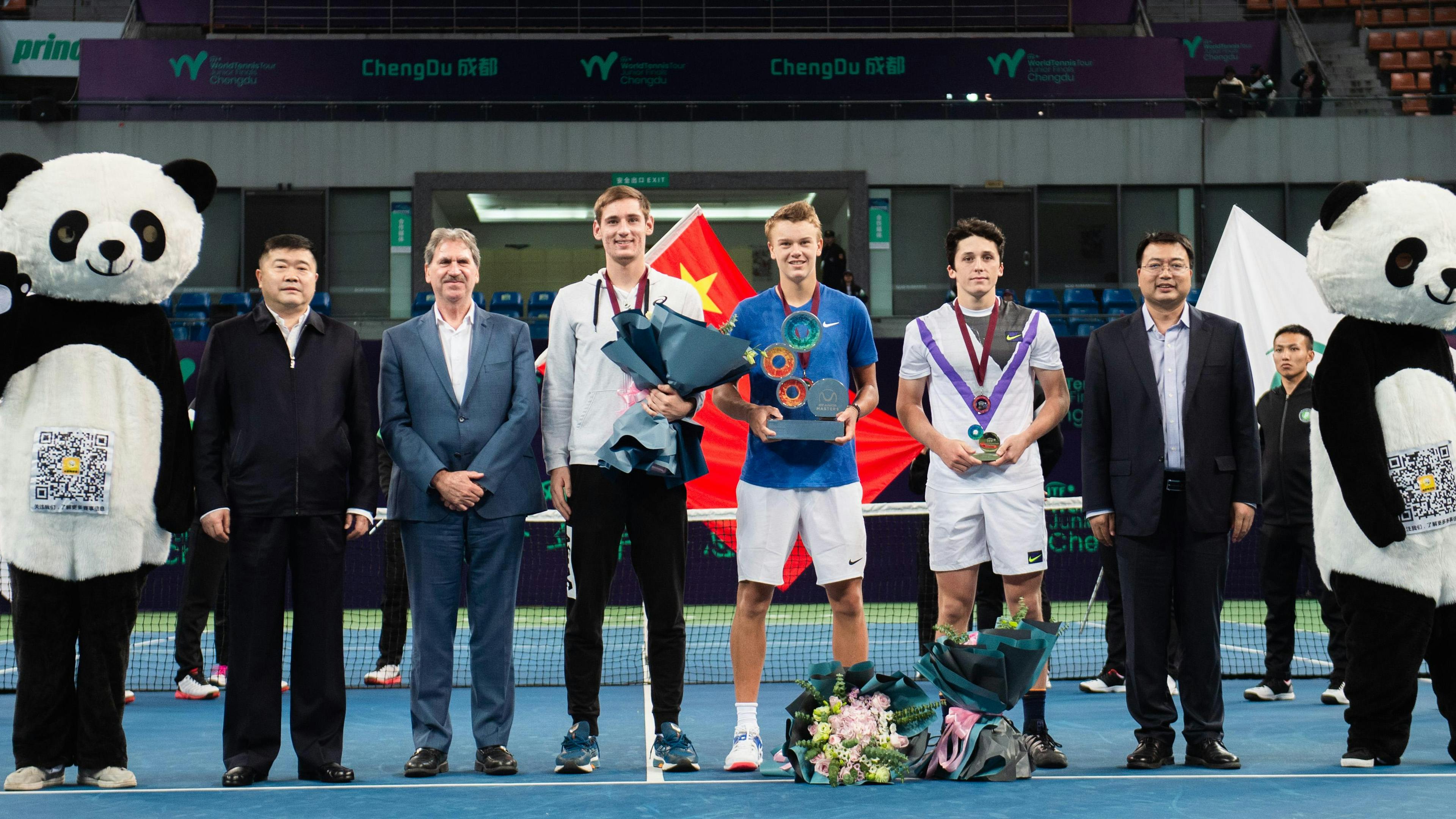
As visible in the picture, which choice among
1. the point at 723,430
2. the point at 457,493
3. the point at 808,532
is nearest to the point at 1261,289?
the point at 723,430

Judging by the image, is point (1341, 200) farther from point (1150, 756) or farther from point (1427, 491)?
point (1150, 756)

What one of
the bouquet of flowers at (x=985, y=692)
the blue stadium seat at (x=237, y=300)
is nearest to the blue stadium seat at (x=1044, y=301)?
the blue stadium seat at (x=237, y=300)

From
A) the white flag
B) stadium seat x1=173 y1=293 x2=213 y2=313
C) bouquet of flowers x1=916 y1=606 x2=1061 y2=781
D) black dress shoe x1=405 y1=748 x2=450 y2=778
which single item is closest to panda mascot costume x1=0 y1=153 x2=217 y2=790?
black dress shoe x1=405 y1=748 x2=450 y2=778

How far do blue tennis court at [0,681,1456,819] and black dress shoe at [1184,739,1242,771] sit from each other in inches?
2.6

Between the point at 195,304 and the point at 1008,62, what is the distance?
45.0 ft

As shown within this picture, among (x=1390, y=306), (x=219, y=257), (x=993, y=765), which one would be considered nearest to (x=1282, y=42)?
(x=219, y=257)

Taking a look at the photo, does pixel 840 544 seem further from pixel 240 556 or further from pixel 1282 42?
pixel 1282 42

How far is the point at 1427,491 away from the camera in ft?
17.4

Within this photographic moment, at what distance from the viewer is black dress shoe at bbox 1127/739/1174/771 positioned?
207 inches

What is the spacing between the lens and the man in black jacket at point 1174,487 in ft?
17.5

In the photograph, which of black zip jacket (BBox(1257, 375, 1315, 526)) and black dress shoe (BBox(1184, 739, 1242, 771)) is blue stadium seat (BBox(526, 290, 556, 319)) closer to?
black zip jacket (BBox(1257, 375, 1315, 526))

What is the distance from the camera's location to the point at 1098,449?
5566 mm

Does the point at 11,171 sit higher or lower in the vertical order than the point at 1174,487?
higher

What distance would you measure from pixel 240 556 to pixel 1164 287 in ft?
13.0
